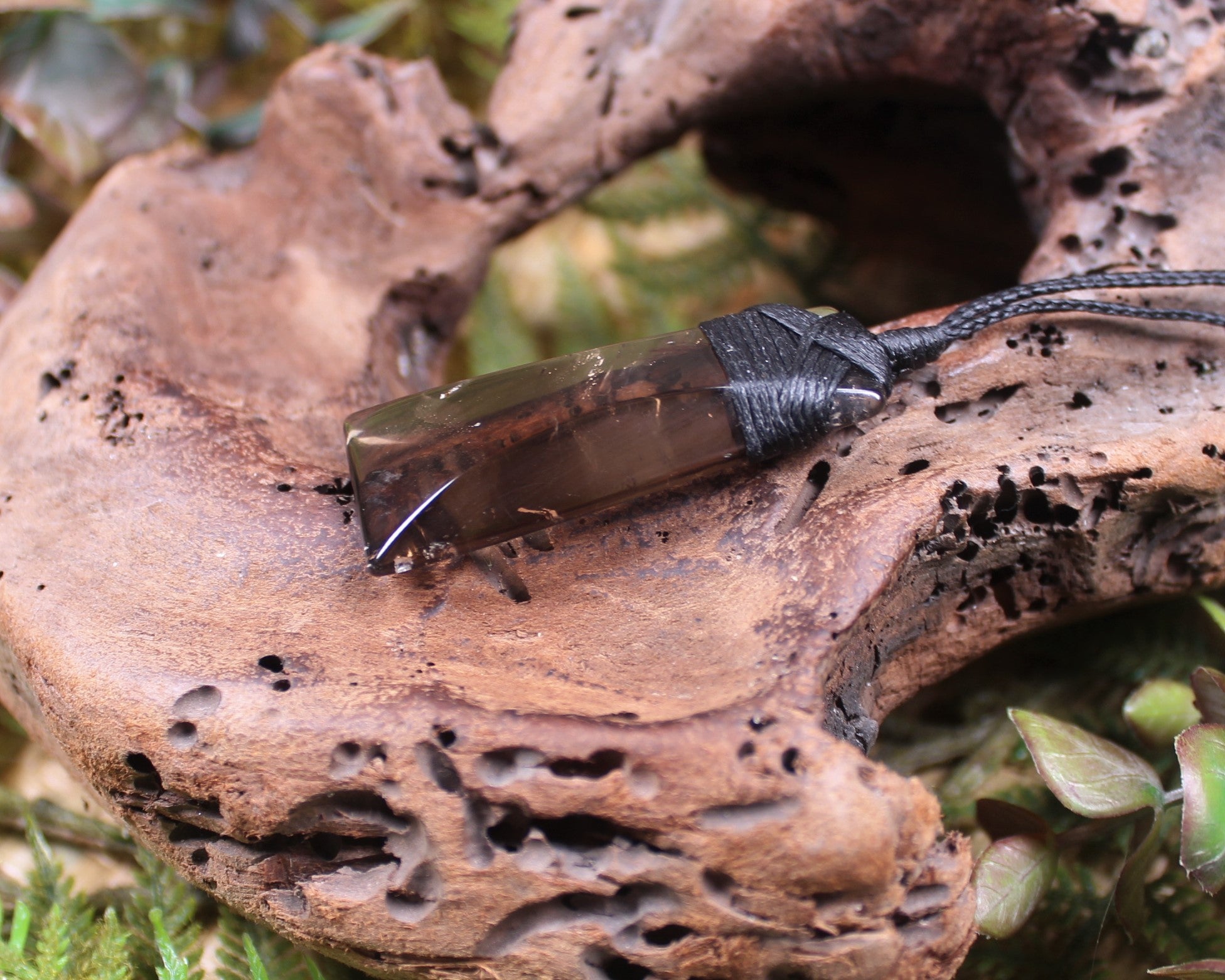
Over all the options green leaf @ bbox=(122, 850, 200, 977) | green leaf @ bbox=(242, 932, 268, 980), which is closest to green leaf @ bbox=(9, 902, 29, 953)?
green leaf @ bbox=(122, 850, 200, 977)

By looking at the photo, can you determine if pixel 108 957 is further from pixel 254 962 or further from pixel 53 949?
pixel 254 962

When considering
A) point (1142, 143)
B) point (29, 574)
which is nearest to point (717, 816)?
point (29, 574)

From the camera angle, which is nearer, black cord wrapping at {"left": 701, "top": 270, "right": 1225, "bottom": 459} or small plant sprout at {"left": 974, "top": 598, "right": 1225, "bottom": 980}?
small plant sprout at {"left": 974, "top": 598, "right": 1225, "bottom": 980}

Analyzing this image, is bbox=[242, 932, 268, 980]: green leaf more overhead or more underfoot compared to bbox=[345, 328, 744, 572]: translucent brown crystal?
more underfoot

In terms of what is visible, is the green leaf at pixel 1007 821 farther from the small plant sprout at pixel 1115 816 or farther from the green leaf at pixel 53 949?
the green leaf at pixel 53 949

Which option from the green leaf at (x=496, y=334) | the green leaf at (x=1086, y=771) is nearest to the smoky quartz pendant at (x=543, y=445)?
the green leaf at (x=1086, y=771)

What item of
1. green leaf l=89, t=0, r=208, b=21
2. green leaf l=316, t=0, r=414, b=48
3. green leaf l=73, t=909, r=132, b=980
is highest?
green leaf l=89, t=0, r=208, b=21

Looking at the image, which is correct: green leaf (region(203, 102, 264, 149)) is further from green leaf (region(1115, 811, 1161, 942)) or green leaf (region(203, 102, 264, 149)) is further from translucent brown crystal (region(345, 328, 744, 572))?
green leaf (region(1115, 811, 1161, 942))
